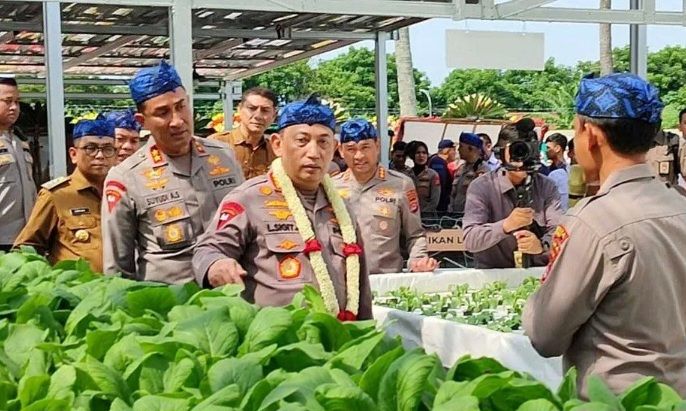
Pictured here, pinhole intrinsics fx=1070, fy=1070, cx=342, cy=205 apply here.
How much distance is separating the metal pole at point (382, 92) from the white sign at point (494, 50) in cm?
206

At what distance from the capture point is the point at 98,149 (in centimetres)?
477

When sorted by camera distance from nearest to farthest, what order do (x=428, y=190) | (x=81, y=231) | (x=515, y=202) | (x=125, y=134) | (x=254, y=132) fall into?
1. (x=81, y=231)
2. (x=515, y=202)
3. (x=125, y=134)
4. (x=254, y=132)
5. (x=428, y=190)

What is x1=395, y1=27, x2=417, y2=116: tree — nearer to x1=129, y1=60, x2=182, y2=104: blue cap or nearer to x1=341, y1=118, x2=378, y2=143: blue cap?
x1=341, y1=118, x2=378, y2=143: blue cap

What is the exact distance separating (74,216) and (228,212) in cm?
154

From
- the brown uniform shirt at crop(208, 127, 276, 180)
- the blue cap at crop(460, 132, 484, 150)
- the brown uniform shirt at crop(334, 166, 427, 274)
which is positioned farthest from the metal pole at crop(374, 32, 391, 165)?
the brown uniform shirt at crop(334, 166, 427, 274)

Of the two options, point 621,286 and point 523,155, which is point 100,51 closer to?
point 523,155

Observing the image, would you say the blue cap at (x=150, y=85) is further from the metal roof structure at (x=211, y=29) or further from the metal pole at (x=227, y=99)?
the metal pole at (x=227, y=99)

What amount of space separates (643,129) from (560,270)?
13.9 inches

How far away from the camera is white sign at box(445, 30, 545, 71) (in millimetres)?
6824

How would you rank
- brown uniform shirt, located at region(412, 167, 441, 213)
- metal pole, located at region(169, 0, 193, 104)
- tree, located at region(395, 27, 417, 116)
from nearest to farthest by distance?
metal pole, located at region(169, 0, 193, 104), brown uniform shirt, located at region(412, 167, 441, 213), tree, located at region(395, 27, 417, 116)

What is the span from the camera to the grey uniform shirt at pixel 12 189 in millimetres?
5922

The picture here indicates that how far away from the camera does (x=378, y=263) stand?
5.34 metres

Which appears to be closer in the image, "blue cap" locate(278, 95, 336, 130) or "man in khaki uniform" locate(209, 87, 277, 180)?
"blue cap" locate(278, 95, 336, 130)

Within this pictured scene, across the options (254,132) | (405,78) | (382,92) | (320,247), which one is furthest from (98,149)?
(405,78)
